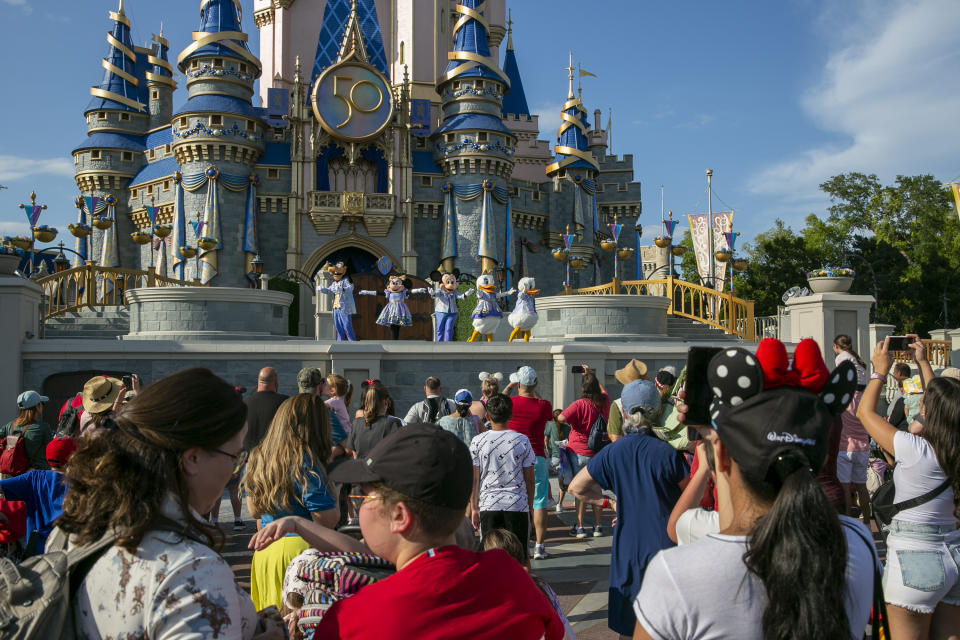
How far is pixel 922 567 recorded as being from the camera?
3.01 metres

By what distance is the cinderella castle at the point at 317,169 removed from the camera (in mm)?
28234

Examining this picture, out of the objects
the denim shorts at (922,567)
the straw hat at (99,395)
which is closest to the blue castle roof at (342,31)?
the straw hat at (99,395)

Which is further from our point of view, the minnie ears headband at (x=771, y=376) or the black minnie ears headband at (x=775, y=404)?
the minnie ears headband at (x=771, y=376)

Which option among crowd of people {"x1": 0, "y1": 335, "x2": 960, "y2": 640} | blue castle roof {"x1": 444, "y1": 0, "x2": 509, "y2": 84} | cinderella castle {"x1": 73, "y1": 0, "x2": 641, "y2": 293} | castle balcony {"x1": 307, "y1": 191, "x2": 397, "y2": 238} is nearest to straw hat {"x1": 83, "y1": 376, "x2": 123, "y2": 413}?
crowd of people {"x1": 0, "y1": 335, "x2": 960, "y2": 640}

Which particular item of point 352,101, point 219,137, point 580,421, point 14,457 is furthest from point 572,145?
point 14,457

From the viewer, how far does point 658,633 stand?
1.63 metres

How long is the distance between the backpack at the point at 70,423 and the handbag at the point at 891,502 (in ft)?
16.2

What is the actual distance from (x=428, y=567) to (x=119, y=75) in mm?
36204

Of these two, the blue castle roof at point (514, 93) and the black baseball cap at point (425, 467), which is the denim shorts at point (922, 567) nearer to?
the black baseball cap at point (425, 467)

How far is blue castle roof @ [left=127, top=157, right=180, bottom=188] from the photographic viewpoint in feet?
97.2

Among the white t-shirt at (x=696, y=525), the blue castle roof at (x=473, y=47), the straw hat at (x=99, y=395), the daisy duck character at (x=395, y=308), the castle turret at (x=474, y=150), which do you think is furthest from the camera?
the blue castle roof at (x=473, y=47)

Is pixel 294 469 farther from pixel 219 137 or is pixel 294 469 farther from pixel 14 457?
pixel 219 137

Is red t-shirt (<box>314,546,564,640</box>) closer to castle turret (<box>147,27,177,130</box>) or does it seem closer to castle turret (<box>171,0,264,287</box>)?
castle turret (<box>171,0,264,287</box>)

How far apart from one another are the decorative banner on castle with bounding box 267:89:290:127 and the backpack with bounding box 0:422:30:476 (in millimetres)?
27048
